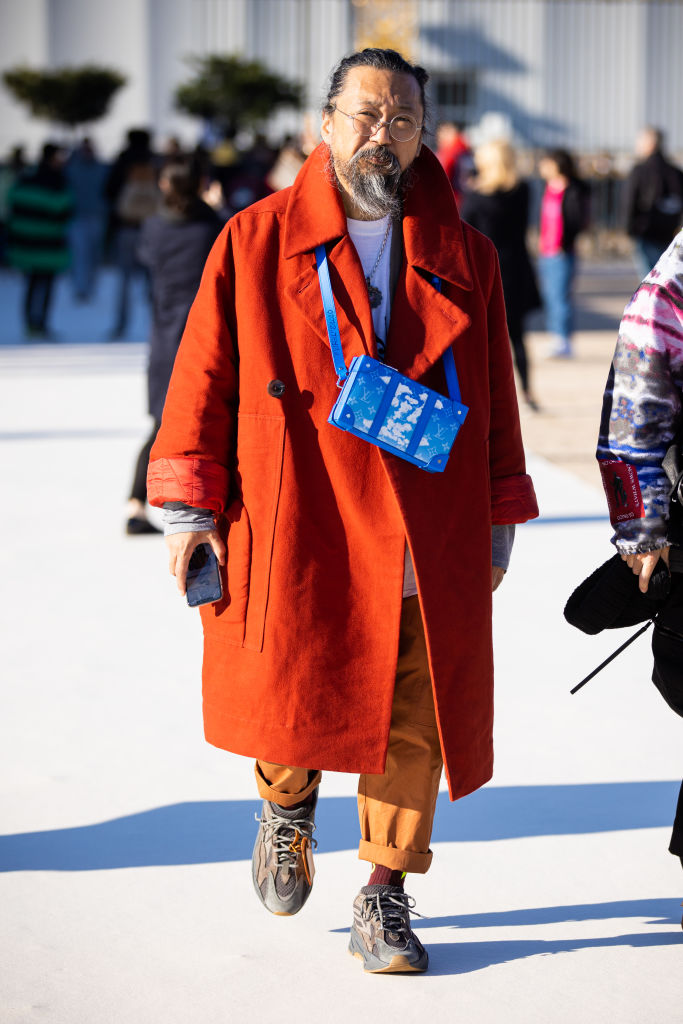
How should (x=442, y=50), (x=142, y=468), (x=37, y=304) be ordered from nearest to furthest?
(x=142, y=468)
(x=37, y=304)
(x=442, y=50)

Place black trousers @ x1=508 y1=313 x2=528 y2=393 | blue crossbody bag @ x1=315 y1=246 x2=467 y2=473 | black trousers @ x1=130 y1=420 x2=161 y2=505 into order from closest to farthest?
blue crossbody bag @ x1=315 y1=246 x2=467 y2=473, black trousers @ x1=130 y1=420 x2=161 y2=505, black trousers @ x1=508 y1=313 x2=528 y2=393

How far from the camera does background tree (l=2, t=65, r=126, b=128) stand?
3409 cm

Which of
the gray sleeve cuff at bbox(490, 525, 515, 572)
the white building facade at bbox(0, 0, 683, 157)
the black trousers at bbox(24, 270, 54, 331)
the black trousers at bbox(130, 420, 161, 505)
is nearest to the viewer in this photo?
the gray sleeve cuff at bbox(490, 525, 515, 572)

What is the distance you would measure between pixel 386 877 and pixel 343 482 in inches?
31.6

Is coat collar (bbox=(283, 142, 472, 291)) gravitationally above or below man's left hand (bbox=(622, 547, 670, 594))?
above

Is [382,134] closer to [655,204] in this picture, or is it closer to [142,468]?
[142,468]

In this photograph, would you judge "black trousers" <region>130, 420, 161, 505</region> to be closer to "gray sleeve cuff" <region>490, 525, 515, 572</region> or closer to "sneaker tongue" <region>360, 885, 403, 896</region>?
"gray sleeve cuff" <region>490, 525, 515, 572</region>

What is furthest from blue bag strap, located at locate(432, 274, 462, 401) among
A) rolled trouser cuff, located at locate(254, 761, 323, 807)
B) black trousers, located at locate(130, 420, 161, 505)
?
black trousers, located at locate(130, 420, 161, 505)

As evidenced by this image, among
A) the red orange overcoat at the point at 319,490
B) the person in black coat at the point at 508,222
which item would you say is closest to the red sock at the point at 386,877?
the red orange overcoat at the point at 319,490

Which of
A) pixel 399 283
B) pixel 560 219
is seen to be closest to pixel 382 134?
pixel 399 283

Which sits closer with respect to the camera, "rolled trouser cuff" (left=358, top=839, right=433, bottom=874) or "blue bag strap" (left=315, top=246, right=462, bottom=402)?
"blue bag strap" (left=315, top=246, right=462, bottom=402)

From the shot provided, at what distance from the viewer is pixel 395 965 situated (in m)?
2.69

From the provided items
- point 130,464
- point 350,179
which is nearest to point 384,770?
point 350,179

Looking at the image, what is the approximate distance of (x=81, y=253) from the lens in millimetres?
17062
